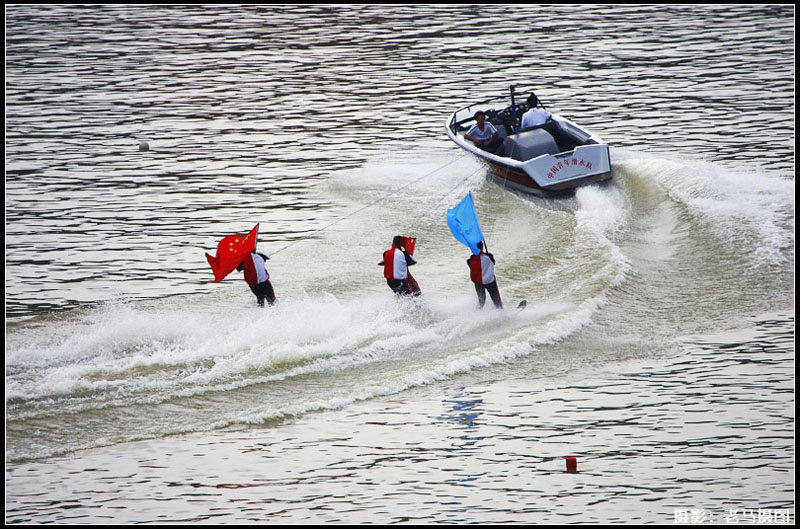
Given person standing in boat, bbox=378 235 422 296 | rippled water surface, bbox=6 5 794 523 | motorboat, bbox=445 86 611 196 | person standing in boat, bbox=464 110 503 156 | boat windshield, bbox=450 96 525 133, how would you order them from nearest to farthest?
rippled water surface, bbox=6 5 794 523
person standing in boat, bbox=378 235 422 296
motorboat, bbox=445 86 611 196
person standing in boat, bbox=464 110 503 156
boat windshield, bbox=450 96 525 133

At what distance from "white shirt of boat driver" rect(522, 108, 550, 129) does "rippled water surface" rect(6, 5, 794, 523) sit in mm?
1587

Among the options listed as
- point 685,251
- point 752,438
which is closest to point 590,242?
point 685,251

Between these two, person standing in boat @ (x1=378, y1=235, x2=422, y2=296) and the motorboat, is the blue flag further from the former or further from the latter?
the motorboat

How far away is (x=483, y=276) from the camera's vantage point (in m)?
14.4

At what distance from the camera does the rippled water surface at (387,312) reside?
33.9ft

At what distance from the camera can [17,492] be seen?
33.2 feet

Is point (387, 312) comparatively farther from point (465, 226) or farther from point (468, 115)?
point (468, 115)

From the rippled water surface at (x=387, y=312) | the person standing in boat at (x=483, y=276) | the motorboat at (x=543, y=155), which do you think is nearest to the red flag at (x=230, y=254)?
the rippled water surface at (x=387, y=312)

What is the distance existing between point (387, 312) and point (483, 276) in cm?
151

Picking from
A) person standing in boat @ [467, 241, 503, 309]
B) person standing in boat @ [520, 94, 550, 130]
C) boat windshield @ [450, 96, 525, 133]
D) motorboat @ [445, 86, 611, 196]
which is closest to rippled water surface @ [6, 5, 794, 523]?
person standing in boat @ [467, 241, 503, 309]

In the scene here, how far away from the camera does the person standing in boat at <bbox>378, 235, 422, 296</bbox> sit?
14461mm

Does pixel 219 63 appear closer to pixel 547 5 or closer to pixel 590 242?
pixel 547 5

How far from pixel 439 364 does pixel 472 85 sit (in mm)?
18907

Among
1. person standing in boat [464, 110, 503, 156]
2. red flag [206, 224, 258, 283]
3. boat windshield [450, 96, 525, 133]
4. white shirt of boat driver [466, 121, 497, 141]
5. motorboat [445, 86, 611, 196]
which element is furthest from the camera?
boat windshield [450, 96, 525, 133]
